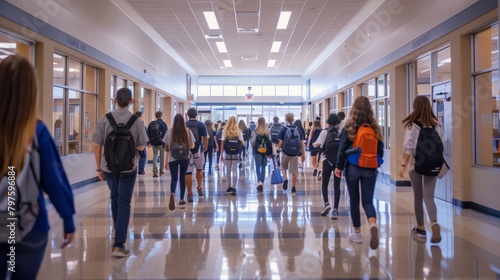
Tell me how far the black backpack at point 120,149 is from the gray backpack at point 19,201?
2.08 meters

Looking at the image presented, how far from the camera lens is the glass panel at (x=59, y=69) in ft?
26.3

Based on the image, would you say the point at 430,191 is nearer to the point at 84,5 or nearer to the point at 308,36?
the point at 84,5

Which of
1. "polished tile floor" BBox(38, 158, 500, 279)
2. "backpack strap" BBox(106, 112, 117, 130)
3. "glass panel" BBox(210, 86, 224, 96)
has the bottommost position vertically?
"polished tile floor" BBox(38, 158, 500, 279)

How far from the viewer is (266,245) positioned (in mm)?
4402

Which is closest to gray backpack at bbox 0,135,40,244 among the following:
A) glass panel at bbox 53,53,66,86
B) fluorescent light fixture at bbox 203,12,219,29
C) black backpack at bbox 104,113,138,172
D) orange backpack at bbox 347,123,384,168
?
black backpack at bbox 104,113,138,172

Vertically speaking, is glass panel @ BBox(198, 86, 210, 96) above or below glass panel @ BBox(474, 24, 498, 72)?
above

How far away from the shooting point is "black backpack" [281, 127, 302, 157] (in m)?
7.69

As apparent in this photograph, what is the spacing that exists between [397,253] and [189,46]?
569 inches

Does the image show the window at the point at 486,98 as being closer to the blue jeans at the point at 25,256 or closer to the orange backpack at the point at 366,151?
the orange backpack at the point at 366,151

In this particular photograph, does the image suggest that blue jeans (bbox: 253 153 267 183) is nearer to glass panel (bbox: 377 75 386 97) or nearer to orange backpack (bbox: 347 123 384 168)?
orange backpack (bbox: 347 123 384 168)

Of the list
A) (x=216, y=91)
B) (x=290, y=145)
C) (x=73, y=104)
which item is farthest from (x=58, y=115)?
(x=216, y=91)

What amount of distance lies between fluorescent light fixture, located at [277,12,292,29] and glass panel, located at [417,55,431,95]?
437 cm

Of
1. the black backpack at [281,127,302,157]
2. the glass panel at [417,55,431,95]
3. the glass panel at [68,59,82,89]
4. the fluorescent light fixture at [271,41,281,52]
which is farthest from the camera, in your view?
the fluorescent light fixture at [271,41,281,52]

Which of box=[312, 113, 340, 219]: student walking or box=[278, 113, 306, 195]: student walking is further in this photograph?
box=[278, 113, 306, 195]: student walking
